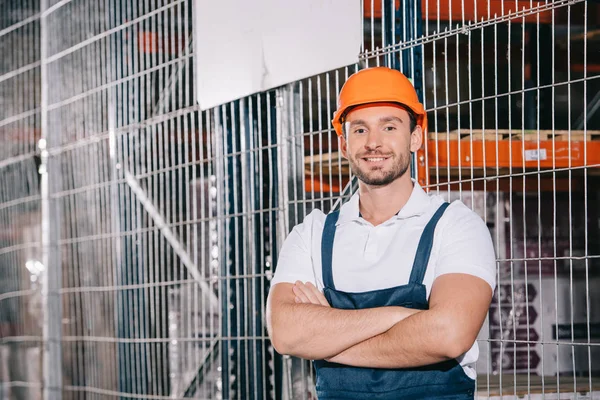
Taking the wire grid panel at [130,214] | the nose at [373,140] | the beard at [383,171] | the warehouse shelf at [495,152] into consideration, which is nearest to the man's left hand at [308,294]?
the beard at [383,171]

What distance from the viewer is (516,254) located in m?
4.38

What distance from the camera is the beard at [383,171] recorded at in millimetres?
3184

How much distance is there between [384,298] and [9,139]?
517cm

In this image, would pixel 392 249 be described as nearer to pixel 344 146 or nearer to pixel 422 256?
pixel 422 256

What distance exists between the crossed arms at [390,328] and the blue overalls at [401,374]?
2.5 inches

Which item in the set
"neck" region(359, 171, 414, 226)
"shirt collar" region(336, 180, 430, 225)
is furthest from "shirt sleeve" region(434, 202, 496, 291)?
"neck" region(359, 171, 414, 226)

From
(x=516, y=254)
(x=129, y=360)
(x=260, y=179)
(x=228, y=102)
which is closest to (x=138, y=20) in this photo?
(x=228, y=102)

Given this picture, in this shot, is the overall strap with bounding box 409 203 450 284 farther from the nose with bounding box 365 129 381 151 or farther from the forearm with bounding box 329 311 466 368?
the nose with bounding box 365 129 381 151

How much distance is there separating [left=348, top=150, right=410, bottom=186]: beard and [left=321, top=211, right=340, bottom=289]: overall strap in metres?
0.23

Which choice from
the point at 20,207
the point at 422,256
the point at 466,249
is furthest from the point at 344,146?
the point at 20,207

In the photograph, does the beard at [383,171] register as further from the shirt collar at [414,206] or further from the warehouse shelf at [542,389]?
the warehouse shelf at [542,389]

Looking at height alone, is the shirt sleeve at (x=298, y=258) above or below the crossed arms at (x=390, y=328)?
above

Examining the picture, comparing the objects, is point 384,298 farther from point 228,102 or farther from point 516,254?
point 228,102

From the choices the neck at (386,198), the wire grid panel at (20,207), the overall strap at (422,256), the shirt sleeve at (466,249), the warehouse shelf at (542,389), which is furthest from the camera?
the wire grid panel at (20,207)
